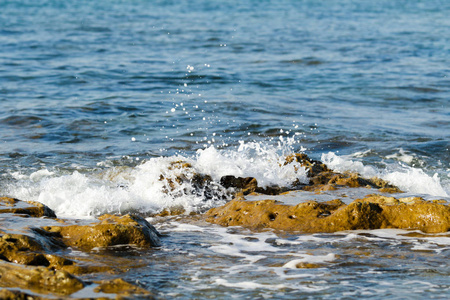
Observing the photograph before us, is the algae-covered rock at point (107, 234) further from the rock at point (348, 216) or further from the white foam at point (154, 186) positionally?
the white foam at point (154, 186)

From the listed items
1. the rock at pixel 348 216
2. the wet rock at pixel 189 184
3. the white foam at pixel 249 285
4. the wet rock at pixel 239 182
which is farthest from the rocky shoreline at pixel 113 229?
the white foam at pixel 249 285

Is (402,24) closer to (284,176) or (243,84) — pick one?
(243,84)

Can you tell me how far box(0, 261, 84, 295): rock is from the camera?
11.2ft

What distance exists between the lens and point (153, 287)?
372 centimetres

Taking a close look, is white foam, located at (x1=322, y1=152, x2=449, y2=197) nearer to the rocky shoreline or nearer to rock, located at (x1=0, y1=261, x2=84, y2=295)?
the rocky shoreline

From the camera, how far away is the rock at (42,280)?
3.40m

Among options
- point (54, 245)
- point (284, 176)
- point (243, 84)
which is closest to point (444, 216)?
point (284, 176)

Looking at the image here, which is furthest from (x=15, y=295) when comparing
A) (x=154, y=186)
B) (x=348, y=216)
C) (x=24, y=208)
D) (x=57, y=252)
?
(x=154, y=186)

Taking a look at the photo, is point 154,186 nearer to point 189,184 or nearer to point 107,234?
point 189,184

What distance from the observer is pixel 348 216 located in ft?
16.4

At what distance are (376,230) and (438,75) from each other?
11228 mm

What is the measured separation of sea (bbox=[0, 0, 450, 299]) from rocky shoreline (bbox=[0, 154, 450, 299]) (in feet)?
0.48

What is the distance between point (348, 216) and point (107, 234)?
200 cm

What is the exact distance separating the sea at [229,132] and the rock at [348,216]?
4.7 inches
